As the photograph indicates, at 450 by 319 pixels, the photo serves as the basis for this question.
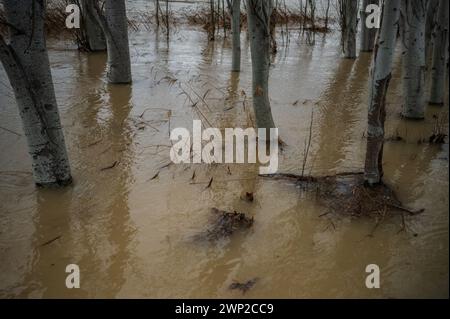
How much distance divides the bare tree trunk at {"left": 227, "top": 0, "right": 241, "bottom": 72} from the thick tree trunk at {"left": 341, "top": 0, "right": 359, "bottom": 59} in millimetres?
2793

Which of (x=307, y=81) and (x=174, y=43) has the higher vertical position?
(x=174, y=43)

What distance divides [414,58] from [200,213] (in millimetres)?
3726

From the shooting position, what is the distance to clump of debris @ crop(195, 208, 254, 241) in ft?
11.8

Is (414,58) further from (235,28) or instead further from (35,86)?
(35,86)

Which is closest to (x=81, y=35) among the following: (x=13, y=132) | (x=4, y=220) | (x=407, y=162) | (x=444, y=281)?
(x=13, y=132)

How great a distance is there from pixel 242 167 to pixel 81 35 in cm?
698

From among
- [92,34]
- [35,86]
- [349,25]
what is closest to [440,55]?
[349,25]

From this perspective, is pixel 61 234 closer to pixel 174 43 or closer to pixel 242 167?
pixel 242 167

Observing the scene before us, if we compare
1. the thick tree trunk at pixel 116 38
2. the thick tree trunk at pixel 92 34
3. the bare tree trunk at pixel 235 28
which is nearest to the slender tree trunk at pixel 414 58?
the bare tree trunk at pixel 235 28

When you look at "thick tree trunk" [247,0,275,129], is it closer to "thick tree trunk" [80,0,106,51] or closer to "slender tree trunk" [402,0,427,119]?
"slender tree trunk" [402,0,427,119]

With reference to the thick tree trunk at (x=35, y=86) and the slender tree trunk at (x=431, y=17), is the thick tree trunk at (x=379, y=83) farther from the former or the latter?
the slender tree trunk at (x=431, y=17)

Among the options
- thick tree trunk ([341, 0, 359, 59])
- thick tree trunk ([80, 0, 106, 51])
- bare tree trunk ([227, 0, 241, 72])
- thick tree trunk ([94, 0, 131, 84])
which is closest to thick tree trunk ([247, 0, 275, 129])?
bare tree trunk ([227, 0, 241, 72])

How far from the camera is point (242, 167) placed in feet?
15.9

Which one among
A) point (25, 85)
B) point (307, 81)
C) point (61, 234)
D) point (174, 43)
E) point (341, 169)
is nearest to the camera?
point (61, 234)
